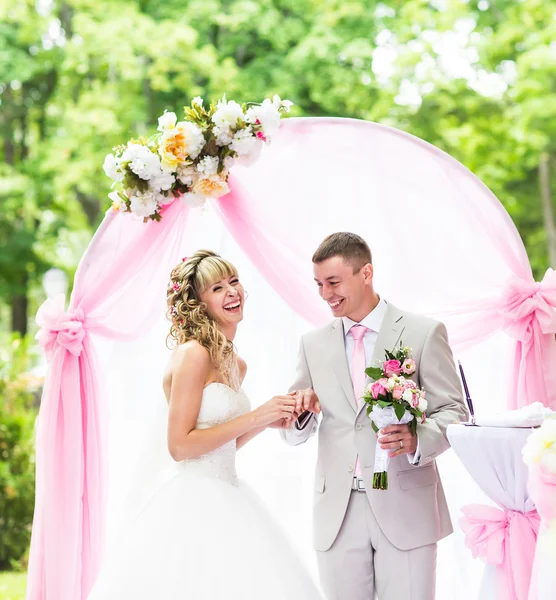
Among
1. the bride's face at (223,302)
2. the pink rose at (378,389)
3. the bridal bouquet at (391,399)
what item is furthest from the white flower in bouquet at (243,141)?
the pink rose at (378,389)

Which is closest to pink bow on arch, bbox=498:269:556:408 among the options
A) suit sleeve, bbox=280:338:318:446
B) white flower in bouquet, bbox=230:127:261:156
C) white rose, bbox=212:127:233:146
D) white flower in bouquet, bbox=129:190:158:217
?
suit sleeve, bbox=280:338:318:446

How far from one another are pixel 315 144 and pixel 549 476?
2.39 metres

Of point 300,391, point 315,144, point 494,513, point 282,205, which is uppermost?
point 315,144

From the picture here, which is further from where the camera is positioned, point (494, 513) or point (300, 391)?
point (300, 391)

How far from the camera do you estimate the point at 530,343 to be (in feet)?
12.8

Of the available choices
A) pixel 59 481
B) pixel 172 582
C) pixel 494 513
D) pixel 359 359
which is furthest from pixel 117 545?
pixel 494 513

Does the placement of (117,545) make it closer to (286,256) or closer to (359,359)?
(359,359)

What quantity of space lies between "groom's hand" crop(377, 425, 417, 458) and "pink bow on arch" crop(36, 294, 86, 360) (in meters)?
1.85

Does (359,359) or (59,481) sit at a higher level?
(359,359)

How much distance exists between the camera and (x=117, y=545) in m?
3.33

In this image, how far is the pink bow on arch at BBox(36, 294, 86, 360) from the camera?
4.16m

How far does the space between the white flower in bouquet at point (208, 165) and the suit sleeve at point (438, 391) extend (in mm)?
1318

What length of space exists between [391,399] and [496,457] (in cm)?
A: 42

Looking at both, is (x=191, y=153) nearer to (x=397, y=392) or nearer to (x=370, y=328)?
(x=370, y=328)
